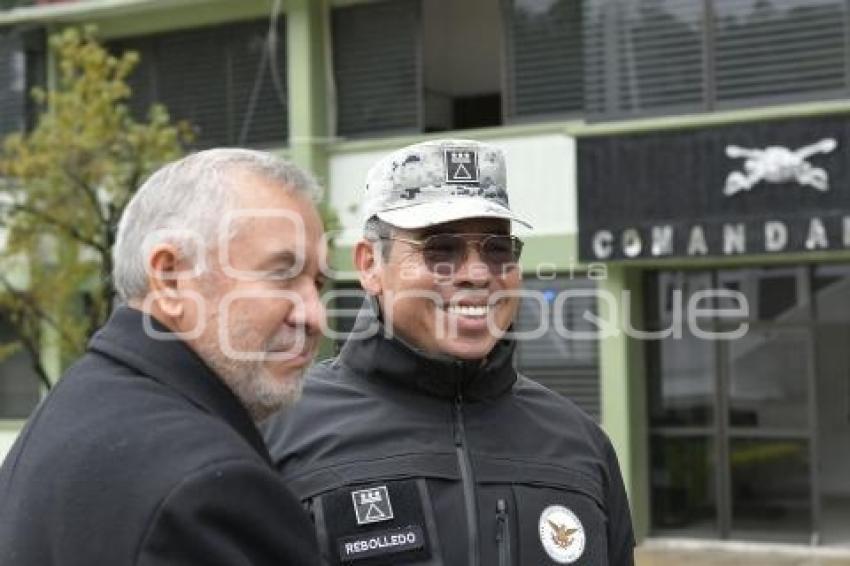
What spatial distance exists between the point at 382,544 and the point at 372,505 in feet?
0.25

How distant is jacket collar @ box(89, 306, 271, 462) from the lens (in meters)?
1.59

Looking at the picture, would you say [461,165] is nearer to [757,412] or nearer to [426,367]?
[426,367]

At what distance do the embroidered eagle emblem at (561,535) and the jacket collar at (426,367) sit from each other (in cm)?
31

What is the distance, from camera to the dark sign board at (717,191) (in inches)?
428

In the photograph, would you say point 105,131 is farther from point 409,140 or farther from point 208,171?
point 208,171

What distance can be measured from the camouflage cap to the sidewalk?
9229mm

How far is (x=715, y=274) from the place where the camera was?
11898 mm

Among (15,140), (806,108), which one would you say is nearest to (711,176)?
(806,108)

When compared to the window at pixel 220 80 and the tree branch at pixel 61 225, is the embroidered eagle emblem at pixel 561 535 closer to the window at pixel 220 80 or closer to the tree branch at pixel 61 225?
the tree branch at pixel 61 225

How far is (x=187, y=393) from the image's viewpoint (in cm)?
158

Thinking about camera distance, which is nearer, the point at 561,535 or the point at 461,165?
the point at 561,535

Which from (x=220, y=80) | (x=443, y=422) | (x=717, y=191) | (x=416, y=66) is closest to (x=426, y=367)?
(x=443, y=422)

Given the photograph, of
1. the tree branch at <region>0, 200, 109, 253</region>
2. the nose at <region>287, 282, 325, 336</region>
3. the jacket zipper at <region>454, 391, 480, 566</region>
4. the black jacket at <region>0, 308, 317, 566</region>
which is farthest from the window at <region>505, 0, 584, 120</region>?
the black jacket at <region>0, 308, 317, 566</region>

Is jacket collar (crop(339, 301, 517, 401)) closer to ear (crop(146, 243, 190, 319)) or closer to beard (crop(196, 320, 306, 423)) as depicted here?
beard (crop(196, 320, 306, 423))
